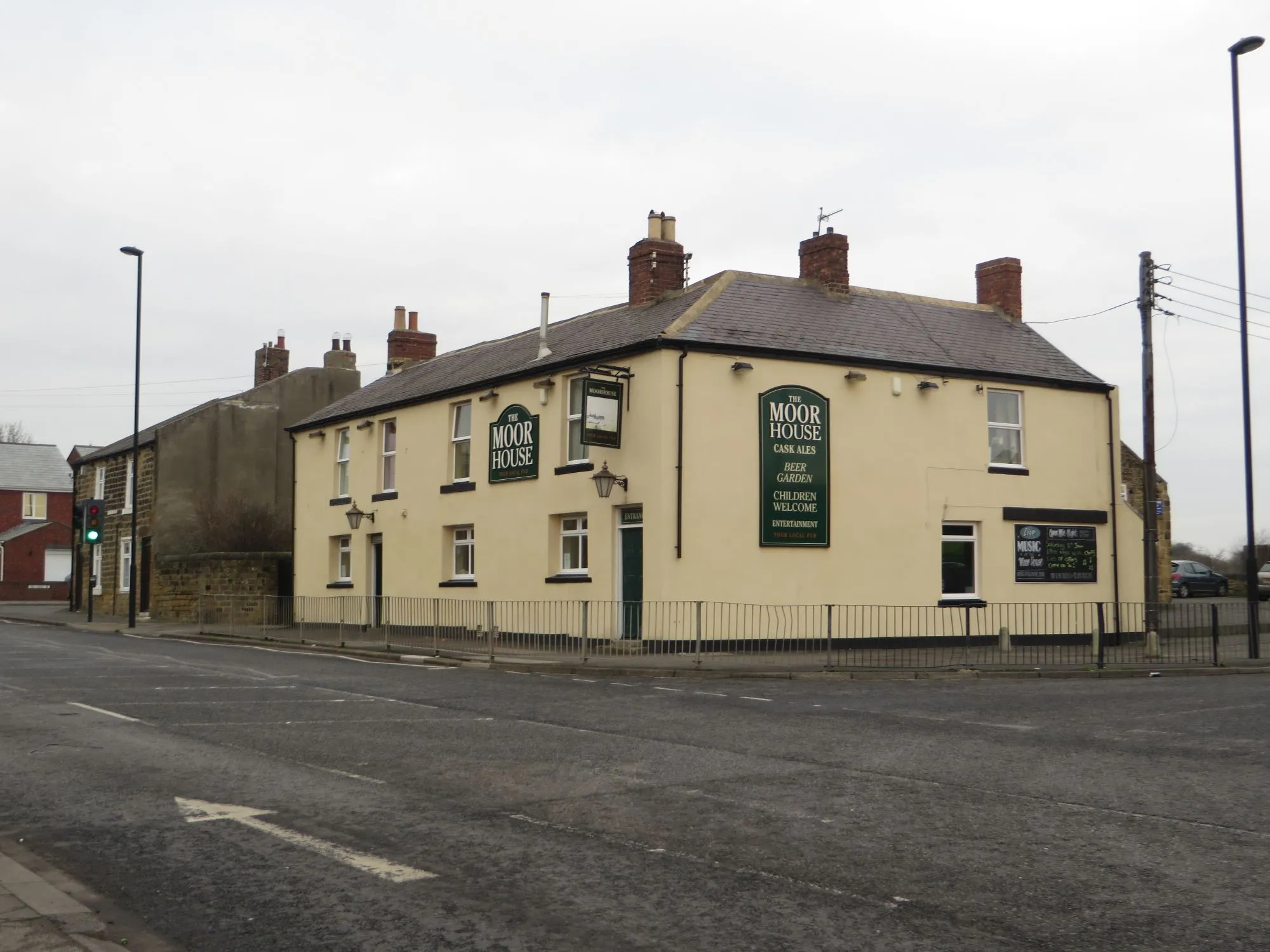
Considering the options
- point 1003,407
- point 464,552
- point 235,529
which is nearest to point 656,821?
point 1003,407

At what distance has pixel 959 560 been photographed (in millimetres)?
26594

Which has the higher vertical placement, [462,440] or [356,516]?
[462,440]

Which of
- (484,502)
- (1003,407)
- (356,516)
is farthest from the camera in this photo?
(356,516)

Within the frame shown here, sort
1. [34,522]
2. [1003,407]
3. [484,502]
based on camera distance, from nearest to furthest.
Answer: [1003,407], [484,502], [34,522]

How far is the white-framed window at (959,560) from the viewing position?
2639 centimetres

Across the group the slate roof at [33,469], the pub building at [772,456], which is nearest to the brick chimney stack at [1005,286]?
the pub building at [772,456]

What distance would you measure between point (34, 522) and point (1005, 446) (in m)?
60.1

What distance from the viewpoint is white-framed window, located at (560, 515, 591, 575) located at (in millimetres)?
25859

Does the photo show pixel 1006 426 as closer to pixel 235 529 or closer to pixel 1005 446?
pixel 1005 446

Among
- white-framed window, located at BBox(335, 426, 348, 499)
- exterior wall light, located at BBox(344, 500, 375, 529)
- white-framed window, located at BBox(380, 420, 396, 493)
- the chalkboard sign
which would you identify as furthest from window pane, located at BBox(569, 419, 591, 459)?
white-framed window, located at BBox(335, 426, 348, 499)

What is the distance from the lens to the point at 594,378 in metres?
23.8

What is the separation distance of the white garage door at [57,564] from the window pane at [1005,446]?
56.7m

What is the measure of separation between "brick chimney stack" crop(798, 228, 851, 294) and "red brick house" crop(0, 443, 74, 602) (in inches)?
1884

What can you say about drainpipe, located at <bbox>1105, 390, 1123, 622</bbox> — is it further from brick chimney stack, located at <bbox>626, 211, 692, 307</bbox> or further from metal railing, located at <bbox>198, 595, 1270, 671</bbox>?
brick chimney stack, located at <bbox>626, 211, 692, 307</bbox>
